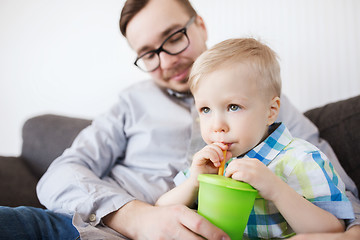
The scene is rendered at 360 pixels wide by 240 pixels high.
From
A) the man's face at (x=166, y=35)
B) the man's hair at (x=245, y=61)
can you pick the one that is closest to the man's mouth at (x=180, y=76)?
the man's face at (x=166, y=35)

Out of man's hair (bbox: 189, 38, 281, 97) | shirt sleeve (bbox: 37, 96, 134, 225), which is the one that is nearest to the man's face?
shirt sleeve (bbox: 37, 96, 134, 225)

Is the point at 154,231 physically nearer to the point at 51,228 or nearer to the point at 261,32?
the point at 51,228

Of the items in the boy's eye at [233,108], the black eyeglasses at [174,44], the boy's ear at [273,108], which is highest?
the black eyeglasses at [174,44]

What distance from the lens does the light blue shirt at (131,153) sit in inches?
41.6

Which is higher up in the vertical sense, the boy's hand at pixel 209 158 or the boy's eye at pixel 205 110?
the boy's eye at pixel 205 110

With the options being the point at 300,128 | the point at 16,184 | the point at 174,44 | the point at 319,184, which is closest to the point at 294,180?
the point at 319,184

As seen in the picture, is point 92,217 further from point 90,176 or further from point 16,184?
point 16,184

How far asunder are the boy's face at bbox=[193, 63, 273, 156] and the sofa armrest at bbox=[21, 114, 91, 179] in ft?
3.27

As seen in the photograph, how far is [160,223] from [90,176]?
1.28ft

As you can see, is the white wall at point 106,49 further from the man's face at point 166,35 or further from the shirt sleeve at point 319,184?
the shirt sleeve at point 319,184

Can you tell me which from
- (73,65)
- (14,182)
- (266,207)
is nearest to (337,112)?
(266,207)

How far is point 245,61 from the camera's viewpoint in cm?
81

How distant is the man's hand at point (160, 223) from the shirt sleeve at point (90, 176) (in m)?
0.04

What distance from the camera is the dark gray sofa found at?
1.22m
